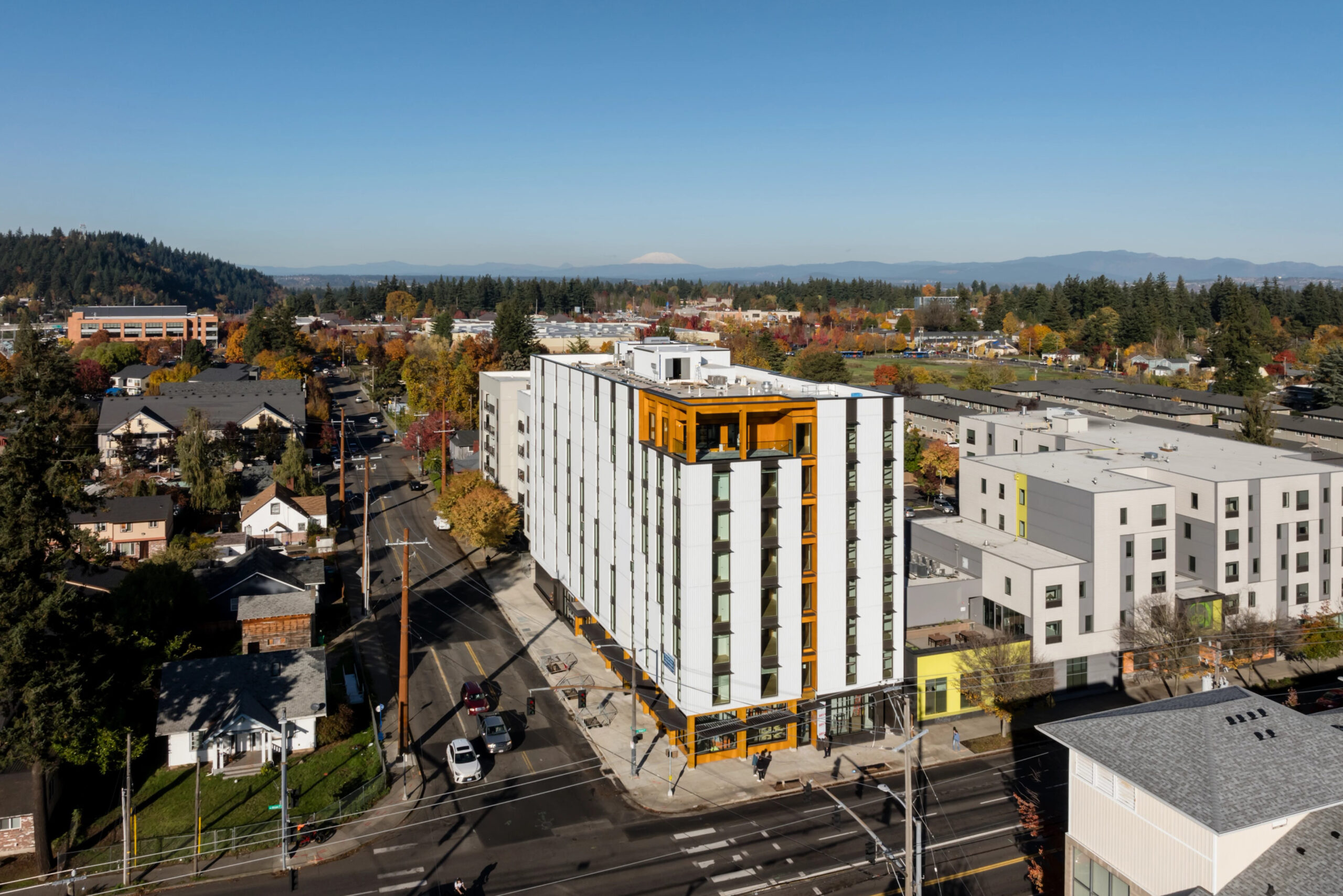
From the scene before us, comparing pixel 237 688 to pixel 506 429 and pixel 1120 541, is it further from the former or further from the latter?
pixel 1120 541

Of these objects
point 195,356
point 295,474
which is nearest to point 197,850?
point 295,474

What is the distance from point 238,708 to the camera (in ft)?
131

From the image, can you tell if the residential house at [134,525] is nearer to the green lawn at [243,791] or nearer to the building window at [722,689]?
the green lawn at [243,791]

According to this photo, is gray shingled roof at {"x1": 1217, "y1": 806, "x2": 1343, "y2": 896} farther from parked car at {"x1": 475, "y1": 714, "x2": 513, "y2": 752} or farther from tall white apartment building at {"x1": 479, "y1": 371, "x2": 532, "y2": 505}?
tall white apartment building at {"x1": 479, "y1": 371, "x2": 532, "y2": 505}

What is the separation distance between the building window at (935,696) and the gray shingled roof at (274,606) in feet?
108

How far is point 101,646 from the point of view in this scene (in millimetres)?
34719

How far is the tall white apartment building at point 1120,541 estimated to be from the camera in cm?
4722

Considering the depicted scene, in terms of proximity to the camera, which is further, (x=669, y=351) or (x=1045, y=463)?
(x=1045, y=463)

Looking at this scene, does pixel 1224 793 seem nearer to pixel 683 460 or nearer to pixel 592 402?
pixel 683 460

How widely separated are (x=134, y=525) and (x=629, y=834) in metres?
53.8

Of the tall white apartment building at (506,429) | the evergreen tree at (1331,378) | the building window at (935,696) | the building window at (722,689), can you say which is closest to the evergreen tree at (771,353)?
the tall white apartment building at (506,429)

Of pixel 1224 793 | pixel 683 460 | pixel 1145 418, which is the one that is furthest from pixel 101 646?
pixel 1145 418

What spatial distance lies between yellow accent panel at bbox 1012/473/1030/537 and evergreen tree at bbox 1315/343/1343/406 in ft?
291

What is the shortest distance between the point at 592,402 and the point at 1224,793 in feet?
111
